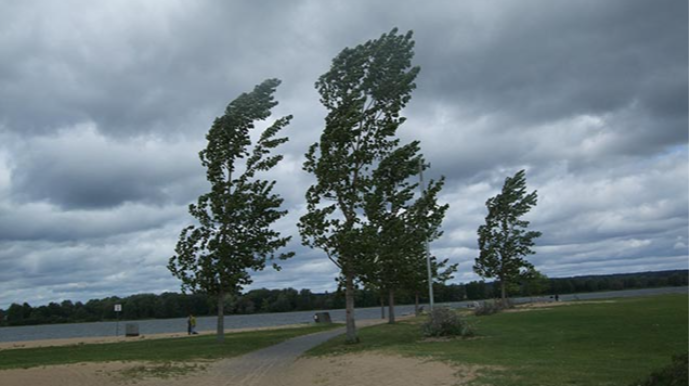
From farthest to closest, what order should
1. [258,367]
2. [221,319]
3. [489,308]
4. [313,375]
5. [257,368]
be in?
[489,308], [221,319], [258,367], [257,368], [313,375]

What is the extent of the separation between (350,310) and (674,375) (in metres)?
18.9

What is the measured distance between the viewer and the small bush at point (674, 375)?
22.4 feet

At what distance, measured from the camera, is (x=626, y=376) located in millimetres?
11602

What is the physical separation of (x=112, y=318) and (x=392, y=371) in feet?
394

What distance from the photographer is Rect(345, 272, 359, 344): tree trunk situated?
2466cm

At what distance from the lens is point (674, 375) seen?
23.0 feet

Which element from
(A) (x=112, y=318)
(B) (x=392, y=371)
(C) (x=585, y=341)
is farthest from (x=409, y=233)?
(A) (x=112, y=318)

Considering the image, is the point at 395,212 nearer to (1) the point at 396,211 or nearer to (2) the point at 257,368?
(1) the point at 396,211

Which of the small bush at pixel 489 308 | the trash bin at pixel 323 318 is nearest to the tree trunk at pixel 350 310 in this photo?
the small bush at pixel 489 308

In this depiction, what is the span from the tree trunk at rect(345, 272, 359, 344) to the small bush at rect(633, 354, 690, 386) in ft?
58.2

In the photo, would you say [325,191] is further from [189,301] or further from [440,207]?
[189,301]

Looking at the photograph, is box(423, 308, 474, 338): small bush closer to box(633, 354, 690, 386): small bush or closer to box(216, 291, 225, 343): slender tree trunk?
box(216, 291, 225, 343): slender tree trunk

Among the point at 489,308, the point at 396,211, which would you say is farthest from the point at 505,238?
the point at 396,211

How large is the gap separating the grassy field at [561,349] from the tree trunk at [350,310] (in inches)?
24.7
